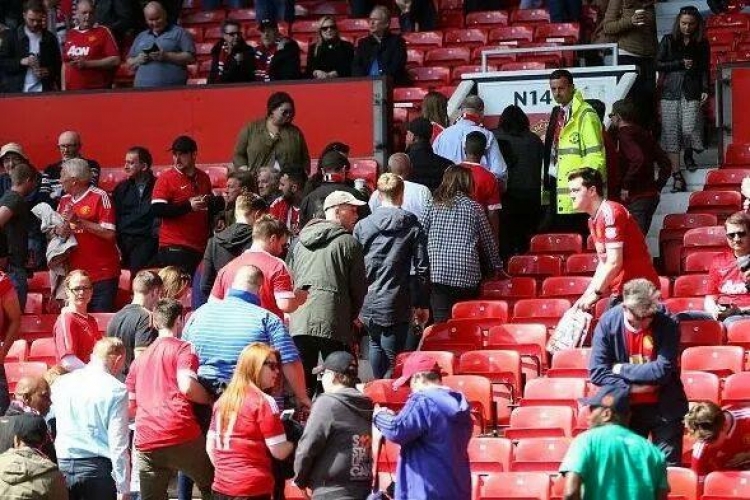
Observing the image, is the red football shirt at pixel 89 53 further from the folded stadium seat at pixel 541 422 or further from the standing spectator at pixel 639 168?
the folded stadium seat at pixel 541 422

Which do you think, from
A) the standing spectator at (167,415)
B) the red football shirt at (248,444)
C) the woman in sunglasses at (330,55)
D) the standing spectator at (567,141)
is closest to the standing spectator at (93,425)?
the standing spectator at (167,415)

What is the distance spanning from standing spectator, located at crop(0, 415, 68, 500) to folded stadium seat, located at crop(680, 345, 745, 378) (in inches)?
151

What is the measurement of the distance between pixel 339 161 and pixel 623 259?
2.71 m

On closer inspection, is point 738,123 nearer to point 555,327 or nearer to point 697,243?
point 697,243

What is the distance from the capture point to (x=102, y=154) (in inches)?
725

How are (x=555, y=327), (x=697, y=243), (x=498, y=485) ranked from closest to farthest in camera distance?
(x=498, y=485) < (x=555, y=327) < (x=697, y=243)

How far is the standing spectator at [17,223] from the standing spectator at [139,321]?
2.69 meters

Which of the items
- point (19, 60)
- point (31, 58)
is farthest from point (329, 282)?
point (19, 60)

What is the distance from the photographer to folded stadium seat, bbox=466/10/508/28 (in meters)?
20.4

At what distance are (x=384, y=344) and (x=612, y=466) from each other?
12.3 ft

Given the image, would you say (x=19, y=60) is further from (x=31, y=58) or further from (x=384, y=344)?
(x=384, y=344)

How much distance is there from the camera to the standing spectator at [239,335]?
446 inches

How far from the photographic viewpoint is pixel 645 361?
11.0 meters

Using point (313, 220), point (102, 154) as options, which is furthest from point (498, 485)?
point (102, 154)
